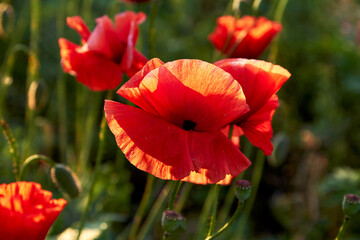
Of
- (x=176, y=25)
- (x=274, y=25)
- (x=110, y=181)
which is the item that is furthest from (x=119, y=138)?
(x=176, y=25)

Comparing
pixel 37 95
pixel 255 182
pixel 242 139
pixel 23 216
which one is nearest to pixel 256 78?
pixel 23 216

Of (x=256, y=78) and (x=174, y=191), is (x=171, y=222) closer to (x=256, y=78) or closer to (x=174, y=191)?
(x=174, y=191)

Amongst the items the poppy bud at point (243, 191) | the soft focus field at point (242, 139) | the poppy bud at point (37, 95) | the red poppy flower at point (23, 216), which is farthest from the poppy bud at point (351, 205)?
the poppy bud at point (37, 95)

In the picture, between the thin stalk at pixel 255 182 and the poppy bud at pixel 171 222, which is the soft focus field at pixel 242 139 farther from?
the poppy bud at pixel 171 222

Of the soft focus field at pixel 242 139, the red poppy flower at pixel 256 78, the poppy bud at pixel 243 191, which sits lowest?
the soft focus field at pixel 242 139

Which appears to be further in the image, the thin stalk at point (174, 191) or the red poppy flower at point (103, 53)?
the red poppy flower at point (103, 53)

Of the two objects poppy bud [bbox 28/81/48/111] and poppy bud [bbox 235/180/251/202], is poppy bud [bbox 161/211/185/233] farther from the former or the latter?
poppy bud [bbox 28/81/48/111]

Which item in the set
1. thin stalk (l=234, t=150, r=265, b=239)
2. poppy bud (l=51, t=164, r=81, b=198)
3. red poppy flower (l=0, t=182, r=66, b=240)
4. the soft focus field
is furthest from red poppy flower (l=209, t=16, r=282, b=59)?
red poppy flower (l=0, t=182, r=66, b=240)
